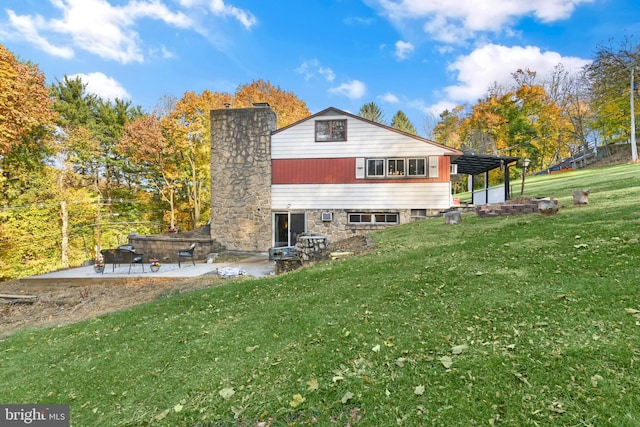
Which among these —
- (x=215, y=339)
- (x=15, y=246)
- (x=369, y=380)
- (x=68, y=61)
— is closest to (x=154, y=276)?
(x=215, y=339)

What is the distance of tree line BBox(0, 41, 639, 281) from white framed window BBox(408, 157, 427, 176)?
14389 millimetres

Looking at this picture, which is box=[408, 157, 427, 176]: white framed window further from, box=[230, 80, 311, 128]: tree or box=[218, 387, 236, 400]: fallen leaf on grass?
box=[230, 80, 311, 128]: tree

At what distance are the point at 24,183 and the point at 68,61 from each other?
11.9 metres

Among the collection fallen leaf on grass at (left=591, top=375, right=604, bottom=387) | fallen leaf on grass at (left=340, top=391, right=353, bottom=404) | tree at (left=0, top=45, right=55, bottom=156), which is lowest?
fallen leaf on grass at (left=340, top=391, right=353, bottom=404)

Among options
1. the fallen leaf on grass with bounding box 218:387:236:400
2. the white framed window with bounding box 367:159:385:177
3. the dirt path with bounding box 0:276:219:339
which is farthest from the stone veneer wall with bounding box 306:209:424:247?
the fallen leaf on grass with bounding box 218:387:236:400

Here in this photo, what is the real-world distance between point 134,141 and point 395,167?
1845 centimetres

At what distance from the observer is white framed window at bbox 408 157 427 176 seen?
14.3 metres

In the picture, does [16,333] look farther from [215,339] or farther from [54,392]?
[215,339]

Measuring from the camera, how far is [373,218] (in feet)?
48.5

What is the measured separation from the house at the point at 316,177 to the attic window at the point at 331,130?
0.05m

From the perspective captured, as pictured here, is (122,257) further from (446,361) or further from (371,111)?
(371,111)

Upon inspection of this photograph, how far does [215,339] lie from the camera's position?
4.12 metres

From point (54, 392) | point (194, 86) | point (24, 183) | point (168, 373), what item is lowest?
point (54, 392)

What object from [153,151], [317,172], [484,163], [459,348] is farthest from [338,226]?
[153,151]
